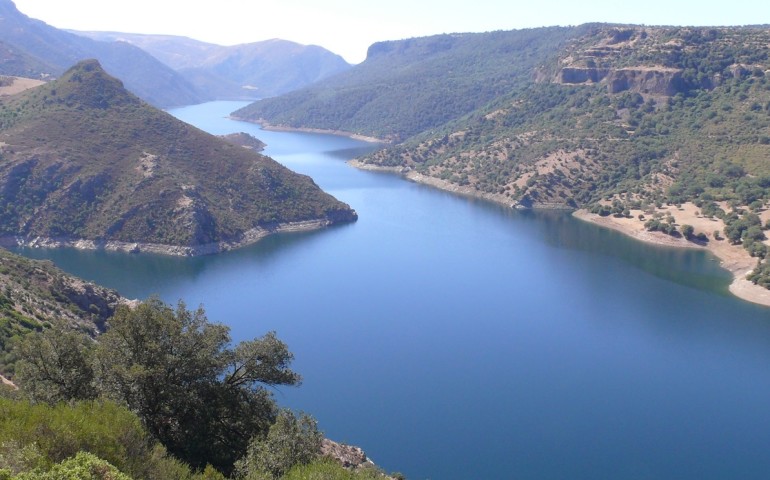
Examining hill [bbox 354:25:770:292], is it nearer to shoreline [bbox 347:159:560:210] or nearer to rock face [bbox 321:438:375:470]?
shoreline [bbox 347:159:560:210]

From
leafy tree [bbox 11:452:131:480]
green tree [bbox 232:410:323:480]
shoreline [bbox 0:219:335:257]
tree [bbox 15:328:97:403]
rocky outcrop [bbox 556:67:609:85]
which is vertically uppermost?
rocky outcrop [bbox 556:67:609:85]

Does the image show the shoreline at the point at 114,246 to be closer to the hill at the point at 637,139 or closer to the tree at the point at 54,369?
the tree at the point at 54,369

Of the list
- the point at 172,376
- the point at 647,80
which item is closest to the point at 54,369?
the point at 172,376

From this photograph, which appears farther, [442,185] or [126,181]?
[442,185]

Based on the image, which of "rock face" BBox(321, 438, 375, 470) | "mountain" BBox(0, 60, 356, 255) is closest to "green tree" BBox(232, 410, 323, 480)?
"rock face" BBox(321, 438, 375, 470)

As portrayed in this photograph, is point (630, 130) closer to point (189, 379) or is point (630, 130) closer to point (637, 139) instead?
point (637, 139)

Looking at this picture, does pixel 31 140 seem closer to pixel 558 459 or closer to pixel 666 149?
pixel 558 459
